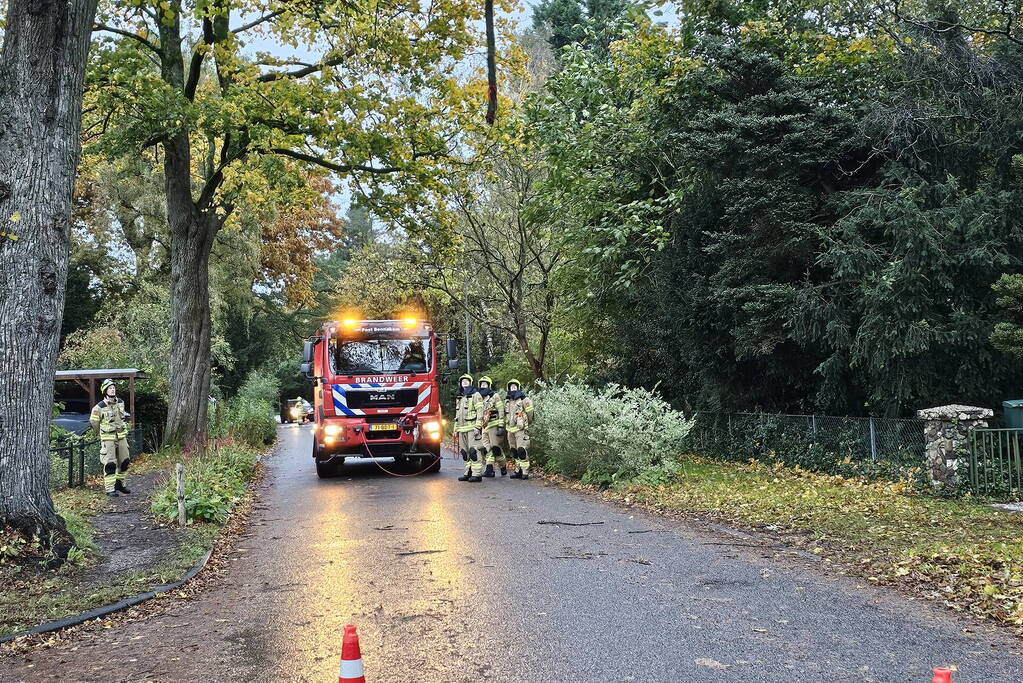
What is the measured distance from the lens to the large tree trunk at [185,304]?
21.3 metres

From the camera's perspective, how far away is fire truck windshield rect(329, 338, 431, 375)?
19.2 meters

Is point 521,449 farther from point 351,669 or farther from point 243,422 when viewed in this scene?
point 243,422

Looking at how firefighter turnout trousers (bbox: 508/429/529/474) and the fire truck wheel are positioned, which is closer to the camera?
firefighter turnout trousers (bbox: 508/429/529/474)

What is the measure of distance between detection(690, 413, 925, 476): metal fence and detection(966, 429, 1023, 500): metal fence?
1.18 meters

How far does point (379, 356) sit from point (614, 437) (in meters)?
6.06

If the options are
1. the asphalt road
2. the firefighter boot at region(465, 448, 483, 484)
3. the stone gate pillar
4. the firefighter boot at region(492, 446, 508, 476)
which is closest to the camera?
the asphalt road

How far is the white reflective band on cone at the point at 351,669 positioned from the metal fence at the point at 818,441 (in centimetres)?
1179

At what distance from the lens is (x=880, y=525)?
34.0 feet

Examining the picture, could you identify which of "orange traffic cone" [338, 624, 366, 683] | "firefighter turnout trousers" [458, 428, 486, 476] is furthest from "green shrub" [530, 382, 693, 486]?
"orange traffic cone" [338, 624, 366, 683]

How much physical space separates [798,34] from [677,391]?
27.9 ft

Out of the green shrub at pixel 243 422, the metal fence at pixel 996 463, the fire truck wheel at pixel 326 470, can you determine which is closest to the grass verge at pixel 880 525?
the metal fence at pixel 996 463

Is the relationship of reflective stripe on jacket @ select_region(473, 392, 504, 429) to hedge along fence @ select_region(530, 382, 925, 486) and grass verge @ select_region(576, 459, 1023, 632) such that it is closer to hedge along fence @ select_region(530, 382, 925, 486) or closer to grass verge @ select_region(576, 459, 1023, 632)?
hedge along fence @ select_region(530, 382, 925, 486)

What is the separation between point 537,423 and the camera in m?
19.3

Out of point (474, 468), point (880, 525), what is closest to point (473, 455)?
point (474, 468)
